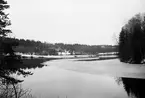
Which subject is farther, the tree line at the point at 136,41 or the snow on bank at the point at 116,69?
the tree line at the point at 136,41

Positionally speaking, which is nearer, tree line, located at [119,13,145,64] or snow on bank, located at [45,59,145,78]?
snow on bank, located at [45,59,145,78]

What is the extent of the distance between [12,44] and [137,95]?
11.6m

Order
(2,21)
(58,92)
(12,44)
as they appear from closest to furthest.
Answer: (2,21) → (12,44) → (58,92)

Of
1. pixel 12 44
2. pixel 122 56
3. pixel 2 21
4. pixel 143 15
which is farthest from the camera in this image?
pixel 122 56

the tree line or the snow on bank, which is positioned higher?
the tree line

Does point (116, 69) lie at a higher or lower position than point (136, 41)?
lower

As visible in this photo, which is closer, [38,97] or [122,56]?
[38,97]

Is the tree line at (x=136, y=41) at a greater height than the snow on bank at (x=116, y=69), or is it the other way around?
the tree line at (x=136, y=41)

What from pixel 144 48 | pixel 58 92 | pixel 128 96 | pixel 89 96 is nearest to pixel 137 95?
pixel 128 96

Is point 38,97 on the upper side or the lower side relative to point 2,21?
lower

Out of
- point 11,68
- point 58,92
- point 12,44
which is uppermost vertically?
point 12,44

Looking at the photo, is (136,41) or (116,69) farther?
(136,41)

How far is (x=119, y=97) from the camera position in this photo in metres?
14.4

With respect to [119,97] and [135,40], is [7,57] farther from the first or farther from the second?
[135,40]
